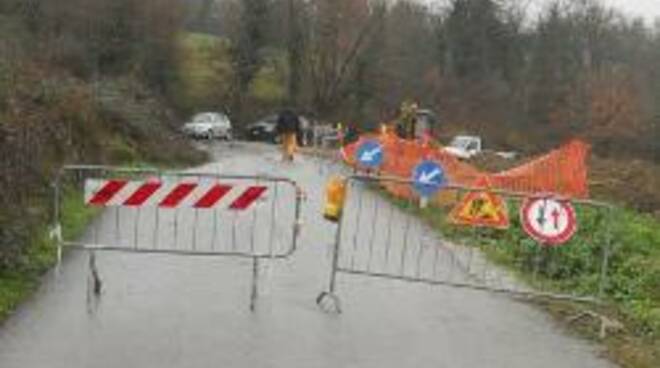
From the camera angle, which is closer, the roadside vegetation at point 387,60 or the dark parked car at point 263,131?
the roadside vegetation at point 387,60

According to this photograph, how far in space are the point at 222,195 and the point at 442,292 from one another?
8.92ft

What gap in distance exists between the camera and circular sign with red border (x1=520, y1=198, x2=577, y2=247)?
45.9 feet

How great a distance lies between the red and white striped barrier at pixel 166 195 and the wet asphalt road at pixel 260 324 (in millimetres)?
A: 833

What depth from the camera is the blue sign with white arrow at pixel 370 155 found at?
99.6ft

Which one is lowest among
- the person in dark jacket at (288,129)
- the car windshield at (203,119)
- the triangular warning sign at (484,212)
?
the car windshield at (203,119)

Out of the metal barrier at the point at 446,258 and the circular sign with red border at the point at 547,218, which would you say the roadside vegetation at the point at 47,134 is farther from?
the circular sign with red border at the point at 547,218

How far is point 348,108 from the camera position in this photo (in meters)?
85.0

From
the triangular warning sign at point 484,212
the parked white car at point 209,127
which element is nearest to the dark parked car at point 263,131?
the parked white car at point 209,127

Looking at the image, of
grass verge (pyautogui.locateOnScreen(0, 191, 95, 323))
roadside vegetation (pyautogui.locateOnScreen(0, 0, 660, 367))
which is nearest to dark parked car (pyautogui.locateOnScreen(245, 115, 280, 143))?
roadside vegetation (pyautogui.locateOnScreen(0, 0, 660, 367))

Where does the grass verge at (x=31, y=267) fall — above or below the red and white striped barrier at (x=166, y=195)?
below

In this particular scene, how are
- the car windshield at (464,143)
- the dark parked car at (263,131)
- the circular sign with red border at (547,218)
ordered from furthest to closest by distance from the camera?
1. the dark parked car at (263,131)
2. the car windshield at (464,143)
3. the circular sign with red border at (547,218)

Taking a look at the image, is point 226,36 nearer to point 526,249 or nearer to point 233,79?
point 233,79

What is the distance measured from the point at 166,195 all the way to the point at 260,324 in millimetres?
2029

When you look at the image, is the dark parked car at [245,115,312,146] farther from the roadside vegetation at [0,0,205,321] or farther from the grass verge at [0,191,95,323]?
the grass verge at [0,191,95,323]
